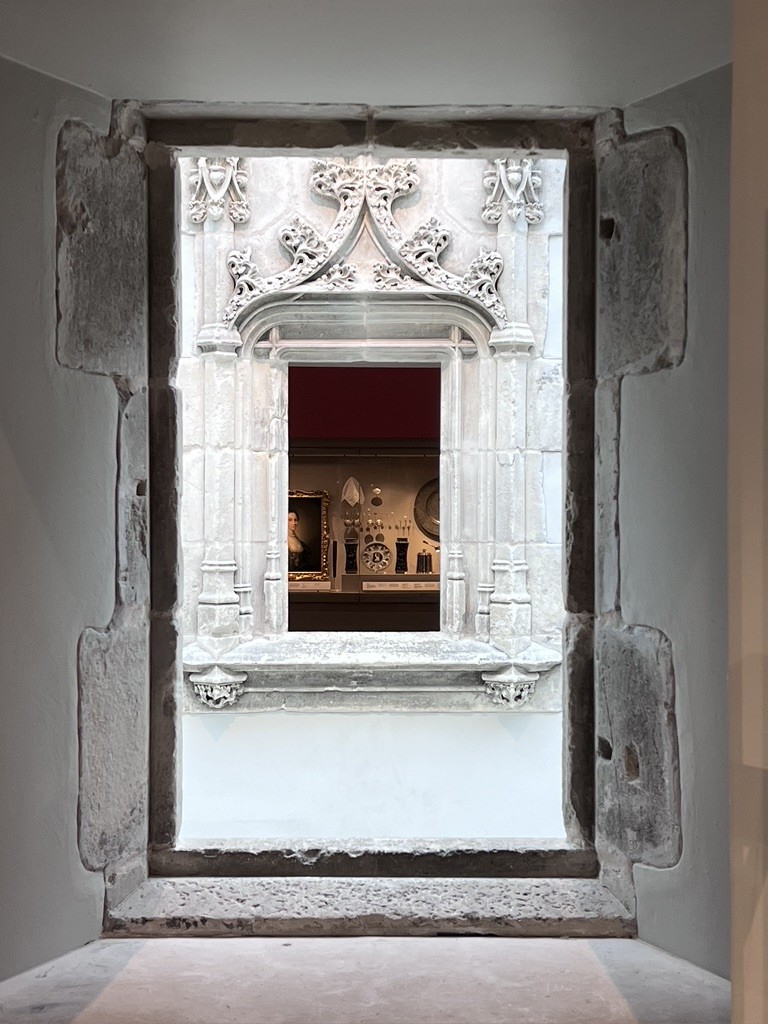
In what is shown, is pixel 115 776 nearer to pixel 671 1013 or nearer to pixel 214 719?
pixel 671 1013

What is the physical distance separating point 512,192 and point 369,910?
383 centimetres

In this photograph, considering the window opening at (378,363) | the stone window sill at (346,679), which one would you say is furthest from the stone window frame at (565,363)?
the stone window sill at (346,679)

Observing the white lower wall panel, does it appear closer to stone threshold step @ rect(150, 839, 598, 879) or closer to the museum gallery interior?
stone threshold step @ rect(150, 839, 598, 879)

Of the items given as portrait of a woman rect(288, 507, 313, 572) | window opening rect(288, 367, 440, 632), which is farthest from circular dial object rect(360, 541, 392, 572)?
portrait of a woman rect(288, 507, 313, 572)

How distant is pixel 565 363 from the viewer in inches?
70.9

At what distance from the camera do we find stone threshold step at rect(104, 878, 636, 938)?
1582 millimetres

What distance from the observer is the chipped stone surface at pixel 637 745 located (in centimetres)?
155

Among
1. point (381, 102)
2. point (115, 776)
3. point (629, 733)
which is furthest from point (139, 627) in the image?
point (381, 102)

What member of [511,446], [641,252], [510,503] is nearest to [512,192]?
[511,446]

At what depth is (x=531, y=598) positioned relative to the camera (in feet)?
15.3

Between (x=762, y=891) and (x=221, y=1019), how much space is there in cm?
85

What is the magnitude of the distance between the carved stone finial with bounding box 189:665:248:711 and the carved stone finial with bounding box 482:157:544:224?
269 centimetres

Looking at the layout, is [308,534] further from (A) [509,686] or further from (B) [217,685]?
(A) [509,686]

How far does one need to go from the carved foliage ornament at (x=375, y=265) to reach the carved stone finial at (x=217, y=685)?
183 centimetres
